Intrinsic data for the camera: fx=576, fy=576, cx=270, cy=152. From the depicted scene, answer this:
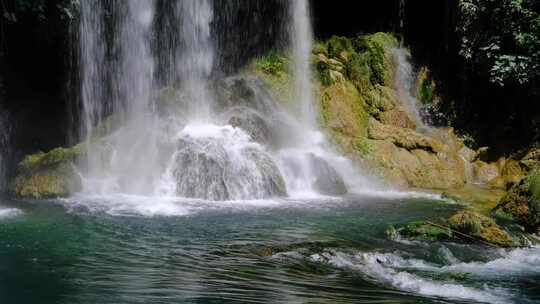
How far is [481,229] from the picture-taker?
31.0 feet

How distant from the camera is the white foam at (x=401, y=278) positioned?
257 inches

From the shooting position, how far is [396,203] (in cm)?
1396

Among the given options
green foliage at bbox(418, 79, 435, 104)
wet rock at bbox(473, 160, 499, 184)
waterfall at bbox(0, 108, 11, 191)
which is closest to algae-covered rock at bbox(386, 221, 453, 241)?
wet rock at bbox(473, 160, 499, 184)

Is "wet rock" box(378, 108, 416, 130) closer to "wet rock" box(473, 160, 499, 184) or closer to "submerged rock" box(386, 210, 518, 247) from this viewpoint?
"wet rock" box(473, 160, 499, 184)

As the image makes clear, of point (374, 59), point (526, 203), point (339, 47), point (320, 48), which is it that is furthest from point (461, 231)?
point (320, 48)

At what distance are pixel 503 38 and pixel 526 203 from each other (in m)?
8.51

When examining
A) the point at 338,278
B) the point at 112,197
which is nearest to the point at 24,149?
the point at 112,197

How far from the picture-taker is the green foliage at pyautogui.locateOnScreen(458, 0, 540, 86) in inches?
687

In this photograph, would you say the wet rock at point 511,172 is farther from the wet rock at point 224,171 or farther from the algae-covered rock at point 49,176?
the algae-covered rock at point 49,176

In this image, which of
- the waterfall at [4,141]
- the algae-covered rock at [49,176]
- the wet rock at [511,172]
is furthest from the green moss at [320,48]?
the waterfall at [4,141]

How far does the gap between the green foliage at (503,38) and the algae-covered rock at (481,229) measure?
9.55 metres

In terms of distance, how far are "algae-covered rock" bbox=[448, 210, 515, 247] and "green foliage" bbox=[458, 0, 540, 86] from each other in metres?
9.55

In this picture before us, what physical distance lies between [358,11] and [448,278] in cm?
1856

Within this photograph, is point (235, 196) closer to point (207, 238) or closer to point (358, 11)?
point (207, 238)
